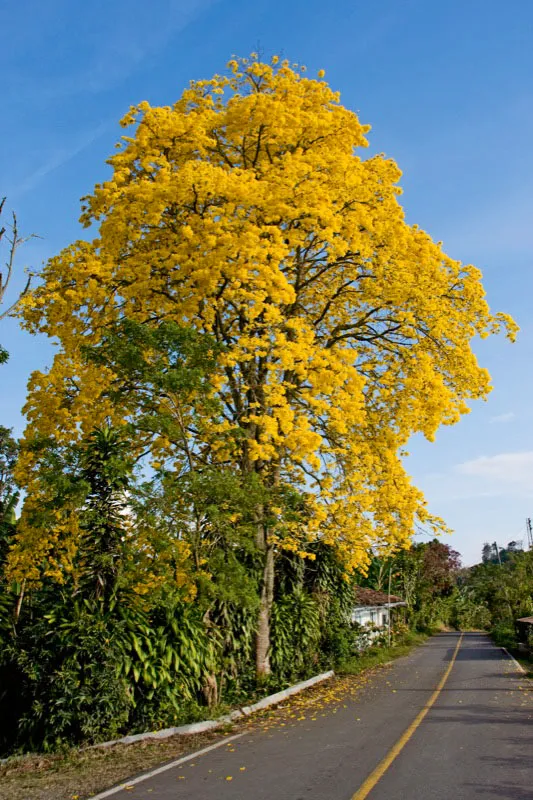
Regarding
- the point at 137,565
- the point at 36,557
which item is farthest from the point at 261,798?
the point at 36,557

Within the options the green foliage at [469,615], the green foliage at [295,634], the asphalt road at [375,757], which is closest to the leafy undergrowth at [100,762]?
the asphalt road at [375,757]

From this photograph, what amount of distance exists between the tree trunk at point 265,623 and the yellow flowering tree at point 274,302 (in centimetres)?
3

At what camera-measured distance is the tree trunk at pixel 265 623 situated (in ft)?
49.6

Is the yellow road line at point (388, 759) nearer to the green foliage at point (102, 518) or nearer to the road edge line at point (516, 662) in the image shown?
the green foliage at point (102, 518)

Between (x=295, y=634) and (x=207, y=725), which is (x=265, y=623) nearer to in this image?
(x=295, y=634)

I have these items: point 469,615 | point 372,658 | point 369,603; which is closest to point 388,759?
point 372,658

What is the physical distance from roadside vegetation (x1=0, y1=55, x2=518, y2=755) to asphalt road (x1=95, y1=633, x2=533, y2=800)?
1.87 m

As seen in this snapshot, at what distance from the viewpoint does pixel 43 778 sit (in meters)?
8.28

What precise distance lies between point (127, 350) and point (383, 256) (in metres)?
7.03

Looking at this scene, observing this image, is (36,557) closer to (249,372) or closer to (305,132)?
(249,372)

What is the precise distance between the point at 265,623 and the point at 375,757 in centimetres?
712

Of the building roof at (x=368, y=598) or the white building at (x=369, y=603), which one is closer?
the white building at (x=369, y=603)

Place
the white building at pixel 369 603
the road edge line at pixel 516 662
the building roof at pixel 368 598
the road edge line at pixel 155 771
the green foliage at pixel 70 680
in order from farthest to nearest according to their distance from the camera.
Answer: the building roof at pixel 368 598 → the white building at pixel 369 603 → the road edge line at pixel 516 662 → the green foliage at pixel 70 680 → the road edge line at pixel 155 771

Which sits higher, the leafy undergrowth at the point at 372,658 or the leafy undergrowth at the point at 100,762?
the leafy undergrowth at the point at 372,658
